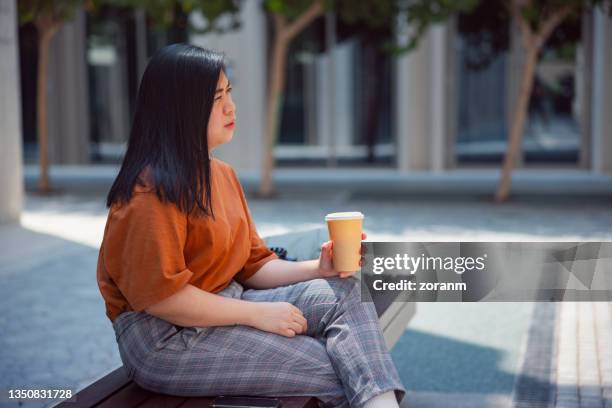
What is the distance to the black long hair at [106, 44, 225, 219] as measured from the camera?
8.52ft

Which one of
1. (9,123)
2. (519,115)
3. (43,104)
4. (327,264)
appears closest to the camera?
(327,264)

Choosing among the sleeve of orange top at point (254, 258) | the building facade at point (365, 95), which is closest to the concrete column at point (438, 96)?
the building facade at point (365, 95)

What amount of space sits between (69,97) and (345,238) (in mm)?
18342

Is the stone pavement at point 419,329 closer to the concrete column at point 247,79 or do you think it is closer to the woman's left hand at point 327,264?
the woman's left hand at point 327,264

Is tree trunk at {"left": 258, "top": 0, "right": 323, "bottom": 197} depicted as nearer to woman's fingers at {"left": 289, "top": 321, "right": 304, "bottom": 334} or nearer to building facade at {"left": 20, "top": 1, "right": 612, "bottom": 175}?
building facade at {"left": 20, "top": 1, "right": 612, "bottom": 175}

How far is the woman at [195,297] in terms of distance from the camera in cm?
250

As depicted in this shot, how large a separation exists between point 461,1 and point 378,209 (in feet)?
→ 10.1

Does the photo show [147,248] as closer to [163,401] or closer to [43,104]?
[163,401]

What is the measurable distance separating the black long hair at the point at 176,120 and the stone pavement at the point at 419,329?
1989 millimetres

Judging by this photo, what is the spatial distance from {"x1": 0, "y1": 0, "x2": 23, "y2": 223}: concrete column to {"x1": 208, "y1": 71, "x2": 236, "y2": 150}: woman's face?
326 inches

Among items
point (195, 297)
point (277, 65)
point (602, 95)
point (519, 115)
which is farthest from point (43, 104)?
point (195, 297)

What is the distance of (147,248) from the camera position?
2.46 m

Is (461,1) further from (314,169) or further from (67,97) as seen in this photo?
(67,97)

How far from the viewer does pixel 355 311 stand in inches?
107
